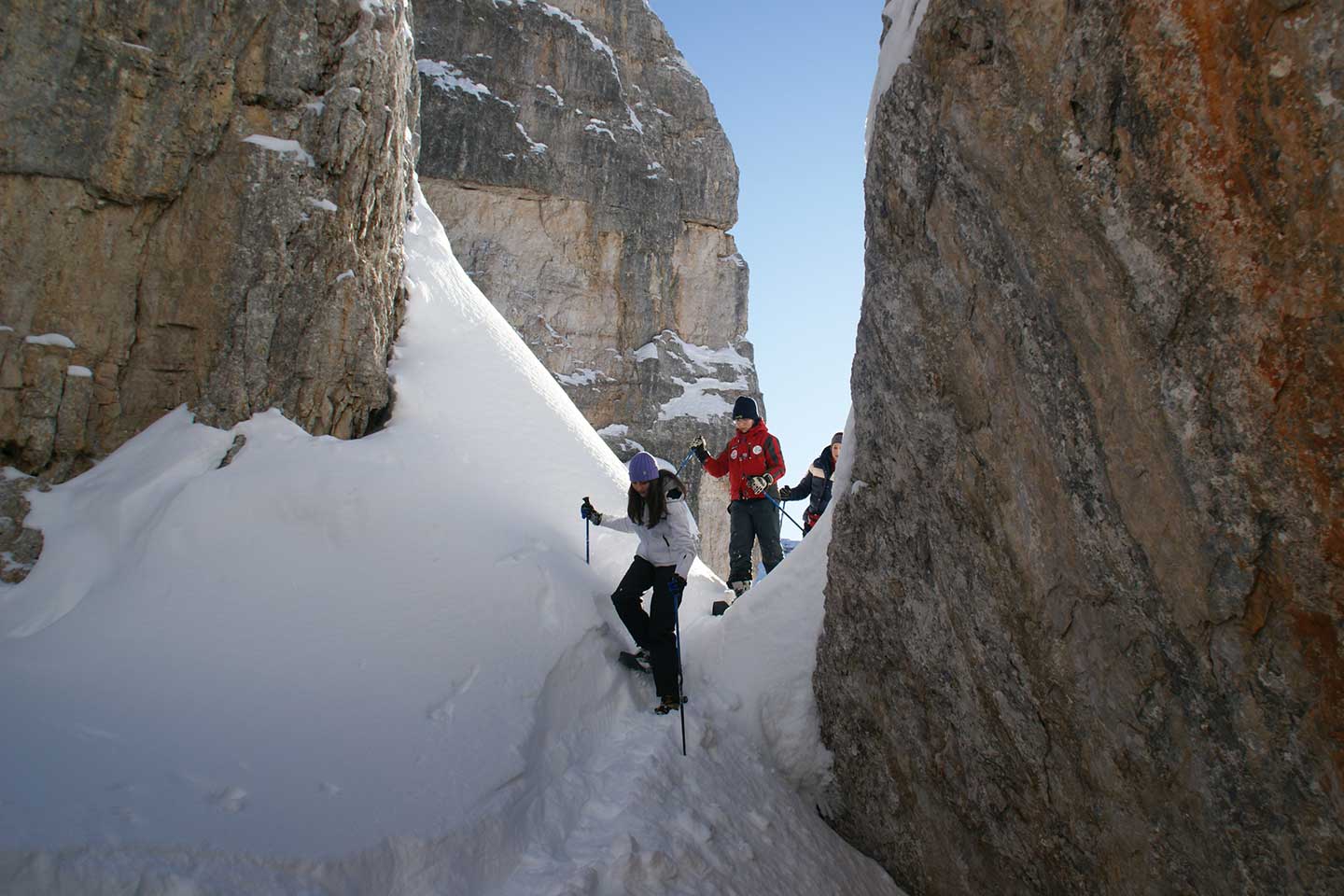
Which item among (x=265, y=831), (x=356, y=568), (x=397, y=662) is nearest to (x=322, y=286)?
(x=356, y=568)

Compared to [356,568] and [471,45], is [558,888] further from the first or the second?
[471,45]

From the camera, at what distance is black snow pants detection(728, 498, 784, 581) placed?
27.6 ft

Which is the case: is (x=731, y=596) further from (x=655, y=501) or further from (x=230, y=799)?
(x=230, y=799)

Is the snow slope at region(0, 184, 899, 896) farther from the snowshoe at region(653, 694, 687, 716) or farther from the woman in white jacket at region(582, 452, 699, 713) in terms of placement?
the woman in white jacket at region(582, 452, 699, 713)

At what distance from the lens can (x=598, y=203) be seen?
1141 inches

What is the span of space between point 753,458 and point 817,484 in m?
1.20

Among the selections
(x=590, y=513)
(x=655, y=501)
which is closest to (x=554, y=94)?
(x=590, y=513)

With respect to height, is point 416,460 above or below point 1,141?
below

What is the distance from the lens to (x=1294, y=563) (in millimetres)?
3039

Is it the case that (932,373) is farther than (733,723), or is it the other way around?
(733,723)

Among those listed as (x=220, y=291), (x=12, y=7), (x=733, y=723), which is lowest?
(x=733, y=723)

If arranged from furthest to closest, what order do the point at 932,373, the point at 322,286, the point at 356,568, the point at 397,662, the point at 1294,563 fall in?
the point at 322,286, the point at 356,568, the point at 397,662, the point at 932,373, the point at 1294,563

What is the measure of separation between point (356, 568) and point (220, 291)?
3283 mm

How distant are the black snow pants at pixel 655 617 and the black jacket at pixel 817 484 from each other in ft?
8.75
